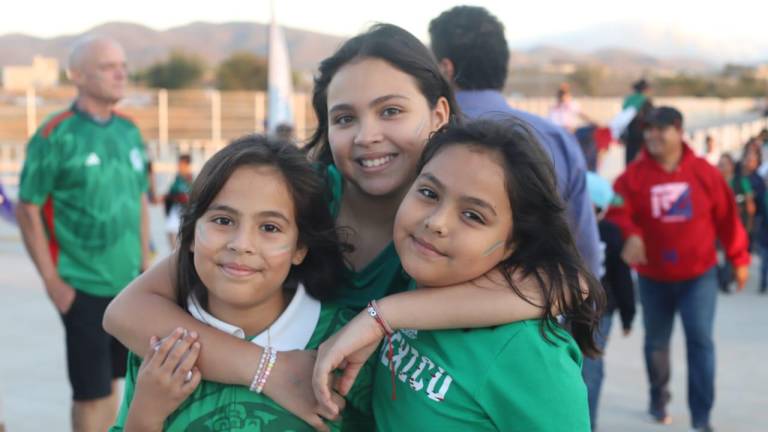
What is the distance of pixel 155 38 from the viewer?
9844 cm

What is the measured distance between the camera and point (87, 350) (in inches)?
161

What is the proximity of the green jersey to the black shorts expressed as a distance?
7.53ft

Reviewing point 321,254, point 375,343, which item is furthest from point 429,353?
point 321,254

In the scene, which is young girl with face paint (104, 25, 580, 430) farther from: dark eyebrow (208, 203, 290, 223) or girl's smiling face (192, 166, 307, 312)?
dark eyebrow (208, 203, 290, 223)

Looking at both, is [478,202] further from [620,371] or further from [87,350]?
[620,371]

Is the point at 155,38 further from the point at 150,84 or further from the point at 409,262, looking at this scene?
the point at 409,262

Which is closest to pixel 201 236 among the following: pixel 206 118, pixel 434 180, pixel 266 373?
pixel 266 373

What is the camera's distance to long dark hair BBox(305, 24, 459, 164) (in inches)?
81.2

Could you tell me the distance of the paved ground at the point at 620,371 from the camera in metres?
5.19

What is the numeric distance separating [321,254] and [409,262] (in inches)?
15.2

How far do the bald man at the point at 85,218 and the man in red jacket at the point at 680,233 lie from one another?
2749mm

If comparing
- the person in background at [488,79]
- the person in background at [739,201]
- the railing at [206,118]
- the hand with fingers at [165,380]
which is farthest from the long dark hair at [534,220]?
the railing at [206,118]

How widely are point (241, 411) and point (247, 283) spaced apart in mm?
268

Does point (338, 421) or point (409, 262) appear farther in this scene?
point (338, 421)
